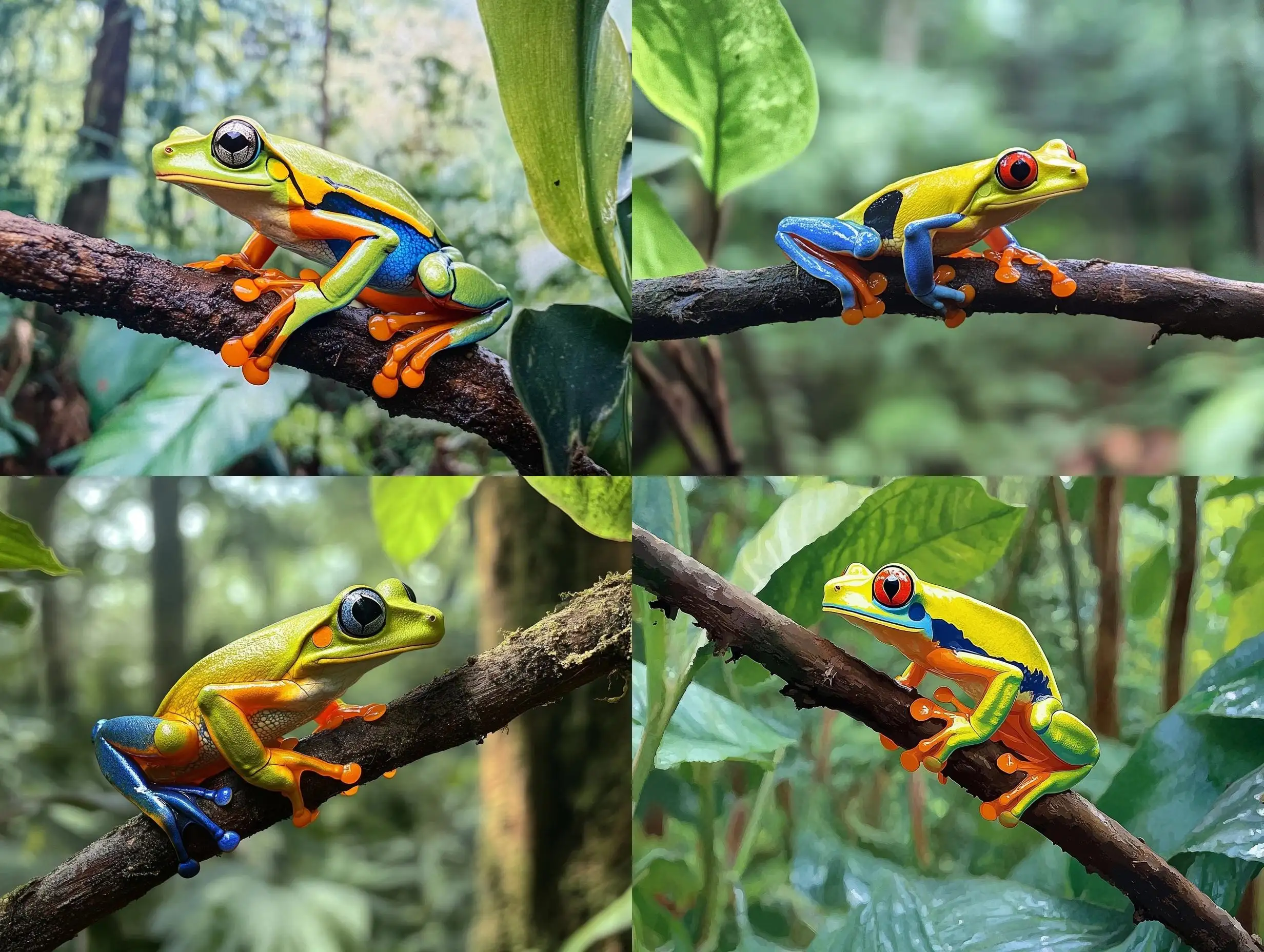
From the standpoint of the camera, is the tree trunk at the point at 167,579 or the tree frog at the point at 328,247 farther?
the tree trunk at the point at 167,579

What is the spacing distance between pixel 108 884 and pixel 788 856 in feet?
3.27

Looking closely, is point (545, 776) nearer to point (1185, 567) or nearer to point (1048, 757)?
point (1048, 757)

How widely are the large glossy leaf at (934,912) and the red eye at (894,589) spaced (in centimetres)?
44

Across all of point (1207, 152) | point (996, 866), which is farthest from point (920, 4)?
point (996, 866)

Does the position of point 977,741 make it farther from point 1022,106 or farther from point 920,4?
point 920,4

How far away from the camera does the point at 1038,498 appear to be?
1.56 meters

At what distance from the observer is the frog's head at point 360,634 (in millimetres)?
1375

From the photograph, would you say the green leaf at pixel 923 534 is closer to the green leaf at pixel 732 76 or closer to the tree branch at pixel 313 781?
the tree branch at pixel 313 781

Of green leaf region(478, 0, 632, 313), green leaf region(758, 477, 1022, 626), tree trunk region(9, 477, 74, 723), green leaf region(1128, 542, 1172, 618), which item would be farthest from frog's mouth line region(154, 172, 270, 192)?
green leaf region(1128, 542, 1172, 618)

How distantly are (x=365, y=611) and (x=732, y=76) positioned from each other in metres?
0.98

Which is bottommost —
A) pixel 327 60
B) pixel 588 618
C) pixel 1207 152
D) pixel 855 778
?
pixel 855 778

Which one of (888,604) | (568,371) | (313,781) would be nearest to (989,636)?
(888,604)

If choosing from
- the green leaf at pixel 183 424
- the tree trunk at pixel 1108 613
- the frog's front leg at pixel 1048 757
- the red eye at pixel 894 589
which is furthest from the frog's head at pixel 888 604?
the green leaf at pixel 183 424

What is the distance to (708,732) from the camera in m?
1.61
